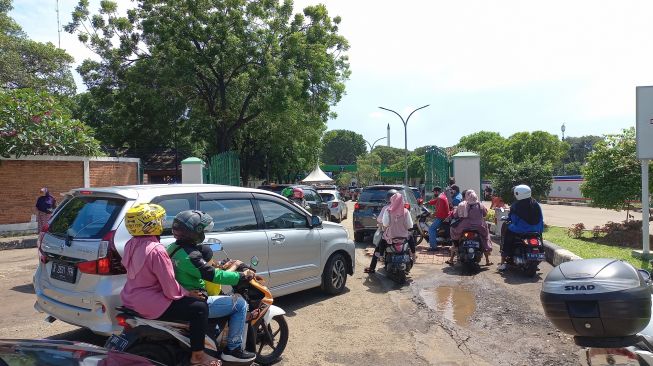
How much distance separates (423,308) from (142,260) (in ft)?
14.3

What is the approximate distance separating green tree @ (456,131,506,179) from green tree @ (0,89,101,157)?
45.2m

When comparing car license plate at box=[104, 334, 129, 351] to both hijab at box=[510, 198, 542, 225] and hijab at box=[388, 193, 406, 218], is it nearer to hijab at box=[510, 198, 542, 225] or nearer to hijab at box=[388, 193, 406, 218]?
hijab at box=[388, 193, 406, 218]

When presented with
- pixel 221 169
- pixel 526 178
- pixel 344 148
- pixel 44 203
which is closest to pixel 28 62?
pixel 221 169

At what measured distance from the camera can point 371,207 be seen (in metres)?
13.2

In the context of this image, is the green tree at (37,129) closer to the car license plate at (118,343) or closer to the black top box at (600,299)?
the car license plate at (118,343)

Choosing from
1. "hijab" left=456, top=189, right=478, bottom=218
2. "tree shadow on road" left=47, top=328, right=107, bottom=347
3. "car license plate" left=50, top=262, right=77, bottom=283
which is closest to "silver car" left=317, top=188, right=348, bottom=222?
"hijab" left=456, top=189, right=478, bottom=218

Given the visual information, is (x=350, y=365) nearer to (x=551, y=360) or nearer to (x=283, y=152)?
(x=551, y=360)

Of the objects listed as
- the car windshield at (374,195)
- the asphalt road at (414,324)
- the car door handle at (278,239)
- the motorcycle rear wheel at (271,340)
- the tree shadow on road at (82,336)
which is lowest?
the asphalt road at (414,324)

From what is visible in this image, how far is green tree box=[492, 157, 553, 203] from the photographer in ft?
53.6

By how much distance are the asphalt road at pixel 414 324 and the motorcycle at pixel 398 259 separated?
0.19 m

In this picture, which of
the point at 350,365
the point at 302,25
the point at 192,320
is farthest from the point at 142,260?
the point at 302,25

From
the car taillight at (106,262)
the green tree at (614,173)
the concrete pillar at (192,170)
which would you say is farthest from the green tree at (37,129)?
the green tree at (614,173)

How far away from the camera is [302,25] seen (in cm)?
2461

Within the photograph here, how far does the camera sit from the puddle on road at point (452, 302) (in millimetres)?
6457
